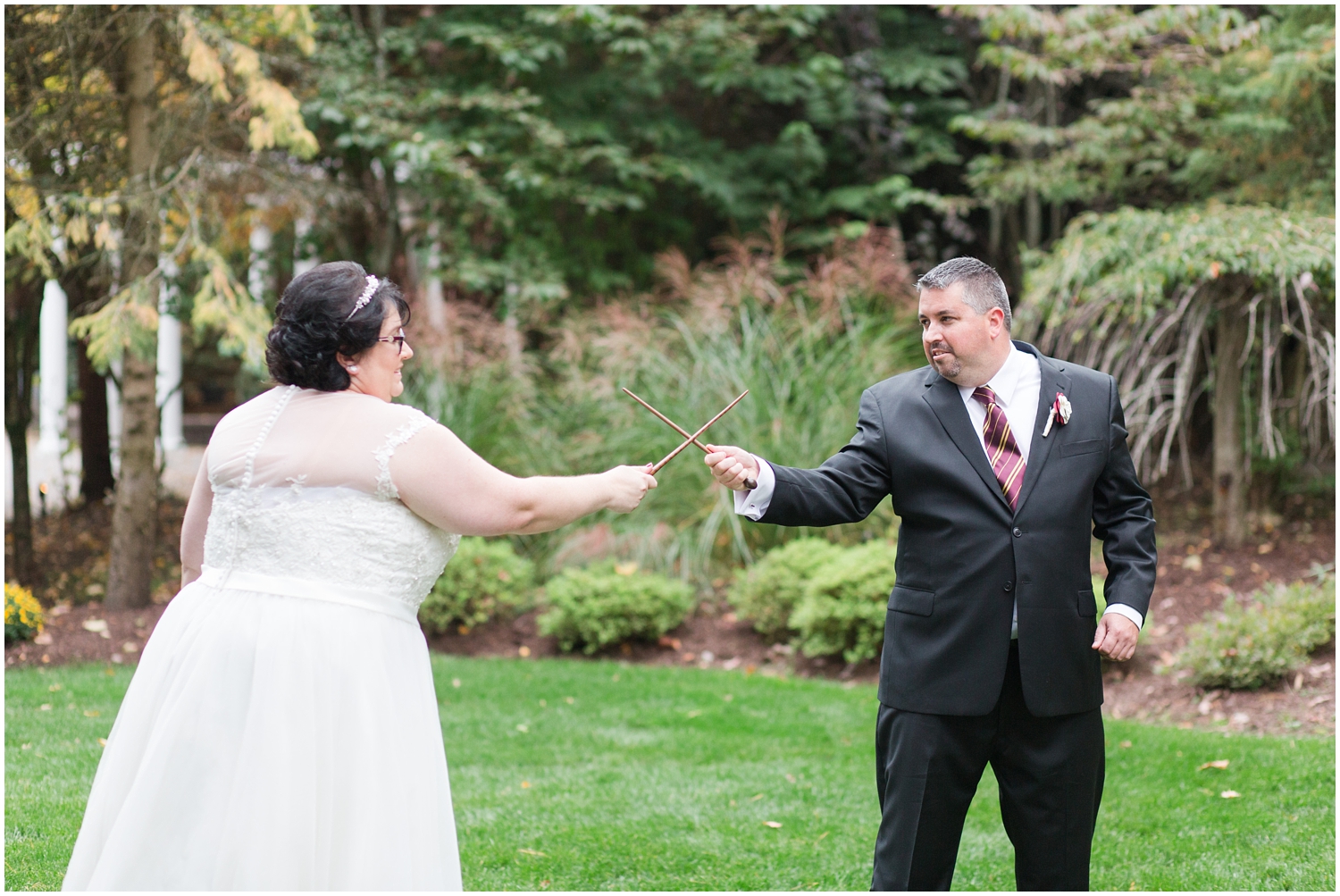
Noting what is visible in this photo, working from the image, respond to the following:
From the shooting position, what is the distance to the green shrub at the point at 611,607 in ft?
22.7

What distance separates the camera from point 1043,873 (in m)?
2.84

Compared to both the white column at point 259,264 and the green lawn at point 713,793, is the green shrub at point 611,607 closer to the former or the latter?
the green lawn at point 713,793

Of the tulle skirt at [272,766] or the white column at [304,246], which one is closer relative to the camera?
the tulle skirt at [272,766]

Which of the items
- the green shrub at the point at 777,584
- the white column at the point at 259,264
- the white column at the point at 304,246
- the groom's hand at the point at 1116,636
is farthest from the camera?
the white column at the point at 304,246

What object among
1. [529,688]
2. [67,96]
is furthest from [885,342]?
[67,96]

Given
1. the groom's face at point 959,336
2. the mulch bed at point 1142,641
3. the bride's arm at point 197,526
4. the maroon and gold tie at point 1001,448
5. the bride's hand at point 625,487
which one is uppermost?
the groom's face at point 959,336

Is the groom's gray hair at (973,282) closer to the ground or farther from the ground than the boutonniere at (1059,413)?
farther from the ground

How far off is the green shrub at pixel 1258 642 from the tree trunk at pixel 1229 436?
194 centimetres

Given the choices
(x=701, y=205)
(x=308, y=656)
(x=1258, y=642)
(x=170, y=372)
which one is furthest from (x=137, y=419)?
(x=170, y=372)

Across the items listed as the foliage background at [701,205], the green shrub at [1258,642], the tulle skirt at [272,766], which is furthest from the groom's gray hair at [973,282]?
the foliage background at [701,205]

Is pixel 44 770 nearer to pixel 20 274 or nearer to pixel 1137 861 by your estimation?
pixel 1137 861

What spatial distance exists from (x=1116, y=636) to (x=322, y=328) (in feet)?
6.78

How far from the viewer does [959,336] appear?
2.87m

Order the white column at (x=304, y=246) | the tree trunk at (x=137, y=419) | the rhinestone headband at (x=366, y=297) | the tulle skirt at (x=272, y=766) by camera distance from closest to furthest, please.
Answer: the tulle skirt at (x=272, y=766) < the rhinestone headband at (x=366, y=297) < the tree trunk at (x=137, y=419) < the white column at (x=304, y=246)
